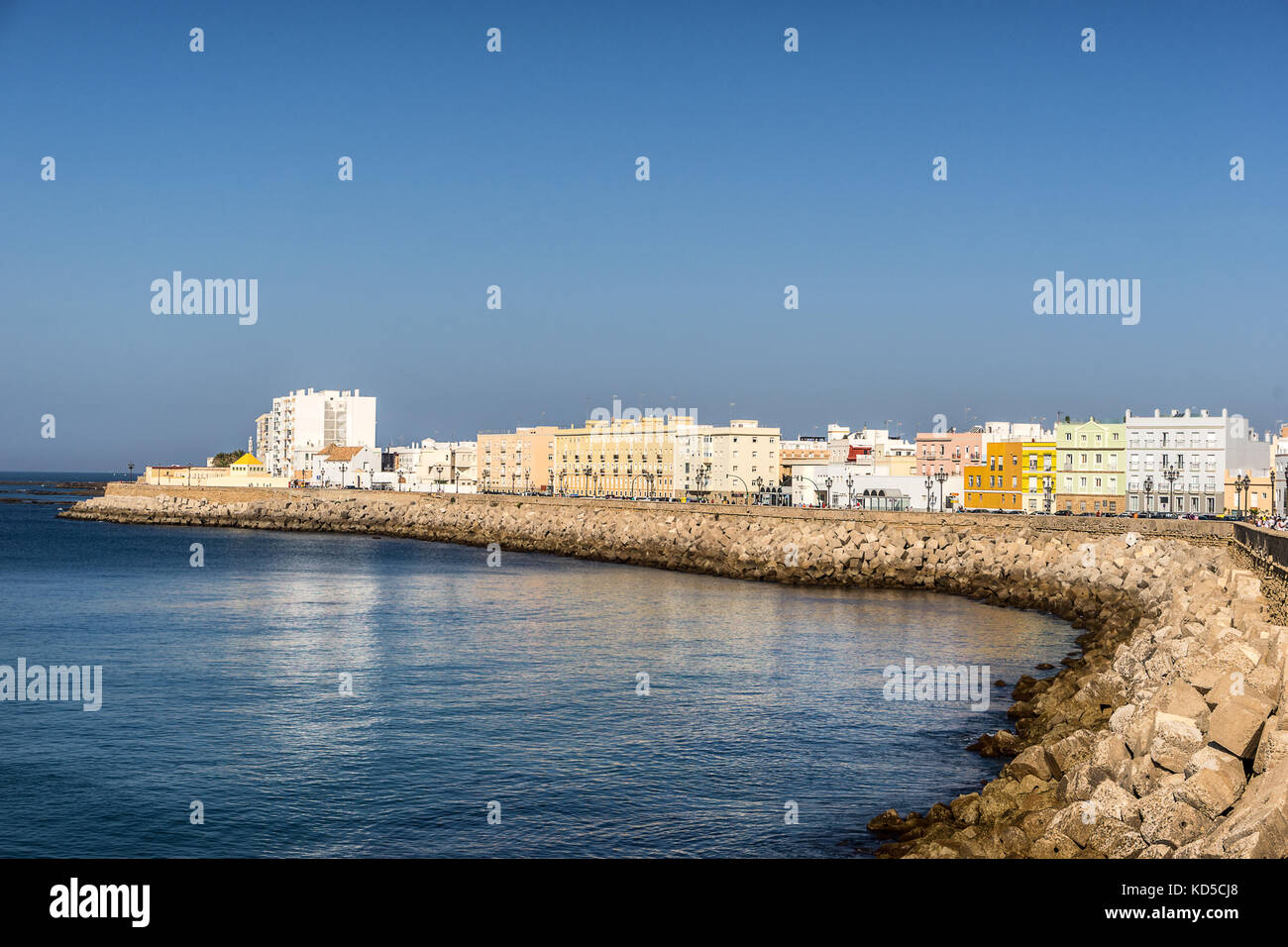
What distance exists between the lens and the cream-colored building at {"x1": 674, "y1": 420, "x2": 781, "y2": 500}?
4754 inches

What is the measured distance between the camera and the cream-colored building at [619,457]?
127m

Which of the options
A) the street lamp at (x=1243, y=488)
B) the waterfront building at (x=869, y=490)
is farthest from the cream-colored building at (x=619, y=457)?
the street lamp at (x=1243, y=488)

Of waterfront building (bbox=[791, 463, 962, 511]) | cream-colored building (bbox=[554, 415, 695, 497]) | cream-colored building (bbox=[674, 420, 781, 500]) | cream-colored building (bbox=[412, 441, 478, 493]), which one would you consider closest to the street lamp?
waterfront building (bbox=[791, 463, 962, 511])

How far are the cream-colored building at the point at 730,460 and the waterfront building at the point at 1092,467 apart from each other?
3900cm

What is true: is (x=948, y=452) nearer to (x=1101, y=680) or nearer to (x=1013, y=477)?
(x=1013, y=477)

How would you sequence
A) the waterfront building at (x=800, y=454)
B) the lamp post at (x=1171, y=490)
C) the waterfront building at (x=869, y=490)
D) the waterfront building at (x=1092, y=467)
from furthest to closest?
the waterfront building at (x=800, y=454), the waterfront building at (x=869, y=490), the waterfront building at (x=1092, y=467), the lamp post at (x=1171, y=490)

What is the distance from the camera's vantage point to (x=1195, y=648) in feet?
72.1

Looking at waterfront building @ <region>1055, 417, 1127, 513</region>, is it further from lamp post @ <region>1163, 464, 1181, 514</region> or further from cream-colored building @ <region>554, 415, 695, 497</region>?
cream-colored building @ <region>554, 415, 695, 497</region>

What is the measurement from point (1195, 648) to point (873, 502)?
234 feet

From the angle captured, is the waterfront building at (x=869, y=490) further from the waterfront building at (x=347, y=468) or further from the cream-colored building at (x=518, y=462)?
the waterfront building at (x=347, y=468)

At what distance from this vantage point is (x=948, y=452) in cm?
10188

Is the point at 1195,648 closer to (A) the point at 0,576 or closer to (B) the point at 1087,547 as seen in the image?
(B) the point at 1087,547

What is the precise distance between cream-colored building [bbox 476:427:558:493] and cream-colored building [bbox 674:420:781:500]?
958 inches
